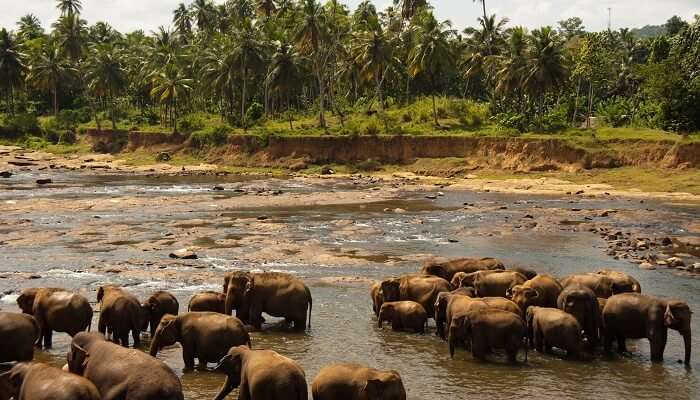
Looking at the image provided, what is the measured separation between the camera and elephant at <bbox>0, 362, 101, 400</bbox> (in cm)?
965

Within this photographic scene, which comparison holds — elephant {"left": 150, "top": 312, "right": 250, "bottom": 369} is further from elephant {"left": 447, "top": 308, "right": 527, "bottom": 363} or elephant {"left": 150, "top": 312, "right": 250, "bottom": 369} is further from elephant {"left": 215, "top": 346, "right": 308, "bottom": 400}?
elephant {"left": 447, "top": 308, "right": 527, "bottom": 363}

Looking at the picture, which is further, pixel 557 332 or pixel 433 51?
pixel 433 51

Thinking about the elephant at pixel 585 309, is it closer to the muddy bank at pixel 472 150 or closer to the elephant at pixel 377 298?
the elephant at pixel 377 298

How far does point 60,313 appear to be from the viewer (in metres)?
15.6

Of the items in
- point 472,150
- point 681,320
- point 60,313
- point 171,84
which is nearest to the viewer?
point 681,320

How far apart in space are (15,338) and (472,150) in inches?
2004

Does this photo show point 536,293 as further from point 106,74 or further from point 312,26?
point 106,74

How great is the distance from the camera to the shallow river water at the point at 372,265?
14.2m

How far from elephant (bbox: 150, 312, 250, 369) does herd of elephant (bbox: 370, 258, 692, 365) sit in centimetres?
436

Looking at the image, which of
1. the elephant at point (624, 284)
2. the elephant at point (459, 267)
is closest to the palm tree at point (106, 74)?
the elephant at point (459, 267)

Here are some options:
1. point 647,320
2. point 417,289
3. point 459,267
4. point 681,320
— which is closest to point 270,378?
point 417,289

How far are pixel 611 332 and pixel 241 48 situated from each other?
210 feet

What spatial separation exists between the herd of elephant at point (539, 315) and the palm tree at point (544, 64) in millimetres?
46585

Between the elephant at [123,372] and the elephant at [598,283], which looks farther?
the elephant at [598,283]
